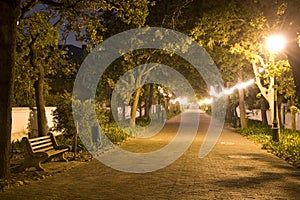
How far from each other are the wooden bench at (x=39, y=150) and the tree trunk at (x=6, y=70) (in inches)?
39.1

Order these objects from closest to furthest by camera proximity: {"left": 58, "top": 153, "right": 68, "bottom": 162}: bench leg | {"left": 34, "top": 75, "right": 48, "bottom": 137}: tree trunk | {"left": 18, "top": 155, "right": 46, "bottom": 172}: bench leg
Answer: {"left": 18, "top": 155, "right": 46, "bottom": 172}: bench leg
{"left": 58, "top": 153, "right": 68, "bottom": 162}: bench leg
{"left": 34, "top": 75, "right": 48, "bottom": 137}: tree trunk

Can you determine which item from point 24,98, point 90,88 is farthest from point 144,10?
point 90,88

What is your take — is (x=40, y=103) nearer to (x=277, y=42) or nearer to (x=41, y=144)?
(x=41, y=144)

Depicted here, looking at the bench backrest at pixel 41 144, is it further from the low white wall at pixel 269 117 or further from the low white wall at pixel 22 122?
the low white wall at pixel 269 117

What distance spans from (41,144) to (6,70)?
330 cm

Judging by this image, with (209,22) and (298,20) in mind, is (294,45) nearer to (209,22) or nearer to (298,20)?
(298,20)

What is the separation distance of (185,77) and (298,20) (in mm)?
36041

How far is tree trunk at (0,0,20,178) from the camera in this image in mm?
10391

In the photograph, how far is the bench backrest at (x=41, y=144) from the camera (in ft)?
39.7

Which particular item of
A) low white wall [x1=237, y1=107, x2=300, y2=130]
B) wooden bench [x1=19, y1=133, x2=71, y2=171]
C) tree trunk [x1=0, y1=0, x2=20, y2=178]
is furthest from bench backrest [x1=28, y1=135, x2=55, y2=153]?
low white wall [x1=237, y1=107, x2=300, y2=130]

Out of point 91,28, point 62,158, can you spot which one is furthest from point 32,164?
point 91,28

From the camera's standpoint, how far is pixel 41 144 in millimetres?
13062

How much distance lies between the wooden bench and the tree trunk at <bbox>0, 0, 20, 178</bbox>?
993 mm

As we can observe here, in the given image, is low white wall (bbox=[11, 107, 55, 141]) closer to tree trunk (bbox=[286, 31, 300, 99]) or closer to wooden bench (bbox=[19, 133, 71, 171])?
wooden bench (bbox=[19, 133, 71, 171])
